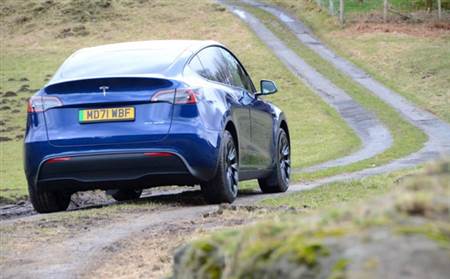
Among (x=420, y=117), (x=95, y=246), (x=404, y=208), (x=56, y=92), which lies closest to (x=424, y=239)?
(x=404, y=208)

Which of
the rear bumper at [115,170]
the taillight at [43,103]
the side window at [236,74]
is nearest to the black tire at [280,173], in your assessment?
the side window at [236,74]

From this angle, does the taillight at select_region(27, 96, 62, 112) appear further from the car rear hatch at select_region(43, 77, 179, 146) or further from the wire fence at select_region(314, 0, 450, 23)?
the wire fence at select_region(314, 0, 450, 23)

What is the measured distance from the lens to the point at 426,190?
314 cm

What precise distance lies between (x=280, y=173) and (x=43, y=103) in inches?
135

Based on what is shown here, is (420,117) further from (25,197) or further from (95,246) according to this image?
(95,246)

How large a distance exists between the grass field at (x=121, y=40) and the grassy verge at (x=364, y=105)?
3.77 ft

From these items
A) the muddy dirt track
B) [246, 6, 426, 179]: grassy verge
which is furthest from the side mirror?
[246, 6, 426, 179]: grassy verge

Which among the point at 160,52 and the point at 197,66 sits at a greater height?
the point at 160,52

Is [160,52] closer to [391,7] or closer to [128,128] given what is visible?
[128,128]

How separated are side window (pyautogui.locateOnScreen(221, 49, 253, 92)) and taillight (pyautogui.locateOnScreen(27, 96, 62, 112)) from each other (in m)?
2.31

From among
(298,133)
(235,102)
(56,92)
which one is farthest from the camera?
(298,133)

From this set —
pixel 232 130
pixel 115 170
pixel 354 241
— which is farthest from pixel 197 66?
pixel 354 241

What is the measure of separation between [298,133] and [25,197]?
1443 centimetres

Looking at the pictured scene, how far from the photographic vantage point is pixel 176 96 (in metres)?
10.4
